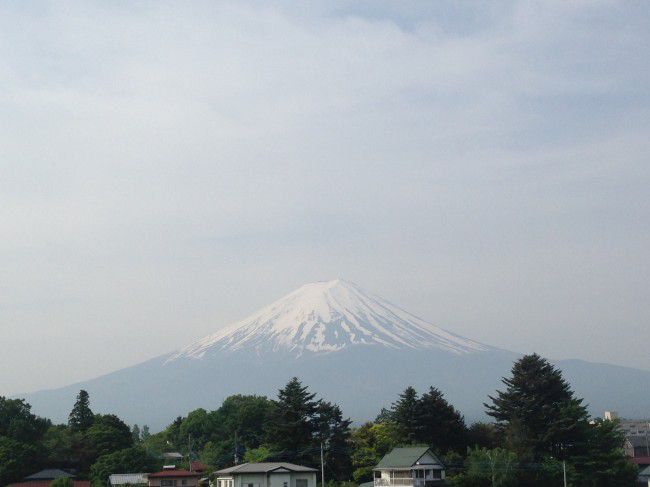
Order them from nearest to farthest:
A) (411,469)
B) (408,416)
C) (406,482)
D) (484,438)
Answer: (411,469) < (406,482) < (408,416) < (484,438)

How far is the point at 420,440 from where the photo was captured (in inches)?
2650

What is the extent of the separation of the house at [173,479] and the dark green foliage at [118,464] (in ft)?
15.2

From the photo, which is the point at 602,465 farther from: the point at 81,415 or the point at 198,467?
the point at 81,415

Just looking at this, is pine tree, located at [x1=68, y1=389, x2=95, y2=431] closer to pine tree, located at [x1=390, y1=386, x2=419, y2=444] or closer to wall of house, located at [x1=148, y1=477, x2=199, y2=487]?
wall of house, located at [x1=148, y1=477, x2=199, y2=487]

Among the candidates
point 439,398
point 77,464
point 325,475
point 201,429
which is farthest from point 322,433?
point 201,429

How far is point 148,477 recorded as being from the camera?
65.6 metres

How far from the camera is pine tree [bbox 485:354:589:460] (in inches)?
2437

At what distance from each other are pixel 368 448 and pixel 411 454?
29.4 feet

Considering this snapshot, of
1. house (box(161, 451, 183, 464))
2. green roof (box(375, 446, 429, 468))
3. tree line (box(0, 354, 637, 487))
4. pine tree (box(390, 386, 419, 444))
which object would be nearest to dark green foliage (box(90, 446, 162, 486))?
tree line (box(0, 354, 637, 487))

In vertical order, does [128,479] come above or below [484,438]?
below

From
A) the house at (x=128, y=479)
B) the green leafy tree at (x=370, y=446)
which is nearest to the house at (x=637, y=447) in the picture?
the green leafy tree at (x=370, y=446)

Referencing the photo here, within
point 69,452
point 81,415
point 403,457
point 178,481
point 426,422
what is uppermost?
point 81,415

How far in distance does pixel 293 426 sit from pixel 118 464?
43.3ft

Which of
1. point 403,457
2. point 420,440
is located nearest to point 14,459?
point 403,457
